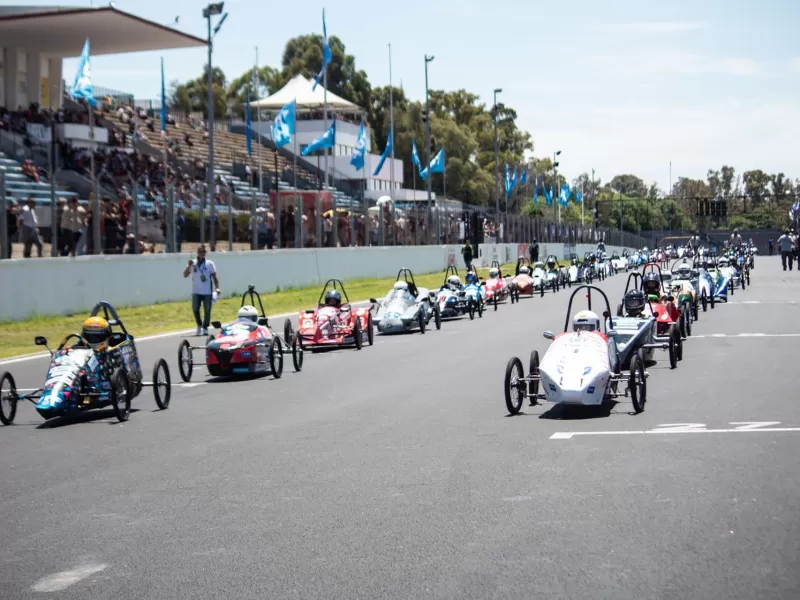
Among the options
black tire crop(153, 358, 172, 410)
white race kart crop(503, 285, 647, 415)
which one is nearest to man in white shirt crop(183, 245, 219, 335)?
black tire crop(153, 358, 172, 410)

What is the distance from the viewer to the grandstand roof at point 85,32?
4884cm

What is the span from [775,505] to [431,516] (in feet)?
7.15

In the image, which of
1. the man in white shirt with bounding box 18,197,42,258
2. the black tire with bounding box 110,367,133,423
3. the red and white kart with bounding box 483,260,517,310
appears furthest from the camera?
the red and white kart with bounding box 483,260,517,310

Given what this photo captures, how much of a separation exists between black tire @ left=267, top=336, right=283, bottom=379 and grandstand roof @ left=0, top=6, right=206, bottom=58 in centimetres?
3464

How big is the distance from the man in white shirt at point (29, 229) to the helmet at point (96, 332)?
41.5 ft

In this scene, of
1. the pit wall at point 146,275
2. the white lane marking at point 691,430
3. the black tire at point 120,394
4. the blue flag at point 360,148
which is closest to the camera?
the white lane marking at point 691,430

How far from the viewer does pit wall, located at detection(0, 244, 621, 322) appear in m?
25.0

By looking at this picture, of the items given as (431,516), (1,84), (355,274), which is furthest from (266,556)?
(1,84)

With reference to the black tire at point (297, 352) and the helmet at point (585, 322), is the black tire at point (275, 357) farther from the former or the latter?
the helmet at point (585, 322)

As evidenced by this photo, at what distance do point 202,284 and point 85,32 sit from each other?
3188cm

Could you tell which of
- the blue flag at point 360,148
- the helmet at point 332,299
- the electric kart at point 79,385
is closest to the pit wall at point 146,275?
the helmet at point 332,299

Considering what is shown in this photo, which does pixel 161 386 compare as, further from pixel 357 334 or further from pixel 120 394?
pixel 357 334

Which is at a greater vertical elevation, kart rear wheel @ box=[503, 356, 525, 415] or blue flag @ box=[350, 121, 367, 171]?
blue flag @ box=[350, 121, 367, 171]

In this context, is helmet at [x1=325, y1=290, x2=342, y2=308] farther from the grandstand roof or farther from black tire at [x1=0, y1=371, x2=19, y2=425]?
the grandstand roof
